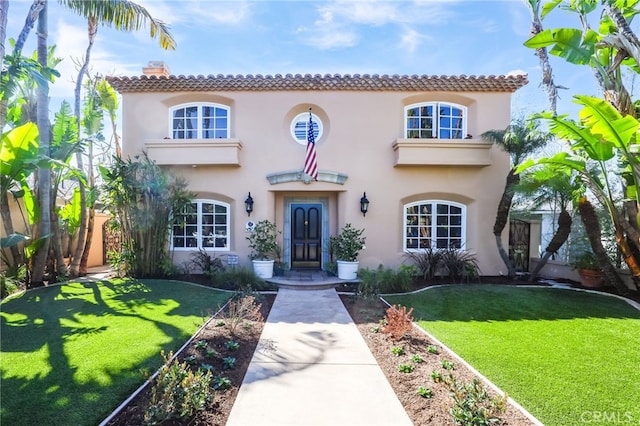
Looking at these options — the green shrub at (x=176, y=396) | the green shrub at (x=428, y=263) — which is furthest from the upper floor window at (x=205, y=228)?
the green shrub at (x=176, y=396)

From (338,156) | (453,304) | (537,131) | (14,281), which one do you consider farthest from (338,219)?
(14,281)

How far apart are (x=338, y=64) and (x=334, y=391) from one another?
429 inches

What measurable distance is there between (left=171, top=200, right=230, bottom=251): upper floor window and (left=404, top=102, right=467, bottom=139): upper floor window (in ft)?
24.4

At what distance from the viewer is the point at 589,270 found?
369 inches

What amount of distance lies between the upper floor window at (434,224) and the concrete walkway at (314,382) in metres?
5.87

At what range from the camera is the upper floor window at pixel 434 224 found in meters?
11.2

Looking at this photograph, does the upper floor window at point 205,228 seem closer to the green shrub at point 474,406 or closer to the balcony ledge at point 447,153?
the balcony ledge at point 447,153

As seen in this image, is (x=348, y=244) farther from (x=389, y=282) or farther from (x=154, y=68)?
(x=154, y=68)

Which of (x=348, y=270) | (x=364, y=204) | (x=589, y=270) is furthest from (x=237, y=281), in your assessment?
(x=589, y=270)

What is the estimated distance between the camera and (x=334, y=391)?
12.1ft

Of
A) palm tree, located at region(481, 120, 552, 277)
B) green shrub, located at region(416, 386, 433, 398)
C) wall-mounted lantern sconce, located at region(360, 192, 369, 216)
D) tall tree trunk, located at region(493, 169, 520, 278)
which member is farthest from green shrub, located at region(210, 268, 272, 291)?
palm tree, located at region(481, 120, 552, 277)

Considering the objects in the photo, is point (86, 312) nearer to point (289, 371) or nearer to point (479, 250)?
point (289, 371)

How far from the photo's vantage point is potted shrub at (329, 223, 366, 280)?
995cm

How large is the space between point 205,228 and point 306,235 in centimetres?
374
